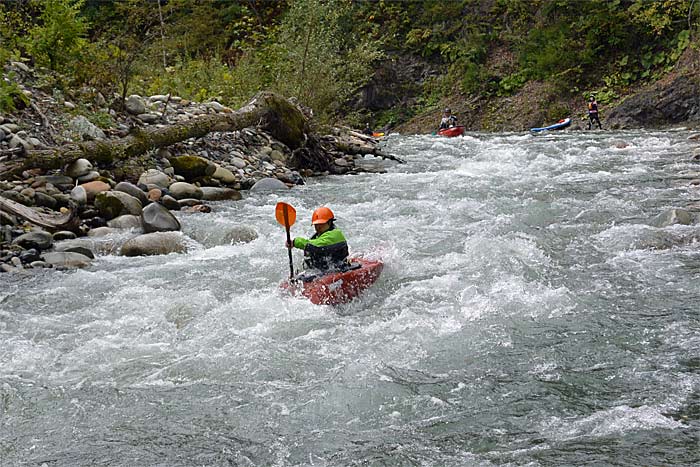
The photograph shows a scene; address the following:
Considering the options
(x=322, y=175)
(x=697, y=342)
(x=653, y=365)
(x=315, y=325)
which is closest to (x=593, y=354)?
(x=653, y=365)

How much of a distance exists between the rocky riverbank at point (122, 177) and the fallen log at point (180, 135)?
0.09m

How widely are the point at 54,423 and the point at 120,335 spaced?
52.6 inches

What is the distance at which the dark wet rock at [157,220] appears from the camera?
27.7ft

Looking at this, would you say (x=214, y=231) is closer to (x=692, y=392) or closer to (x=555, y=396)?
(x=555, y=396)

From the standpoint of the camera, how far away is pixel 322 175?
44.5 ft

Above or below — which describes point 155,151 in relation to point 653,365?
above

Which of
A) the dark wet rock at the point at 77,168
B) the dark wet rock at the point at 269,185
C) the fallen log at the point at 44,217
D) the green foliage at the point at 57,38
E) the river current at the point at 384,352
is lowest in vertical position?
the river current at the point at 384,352

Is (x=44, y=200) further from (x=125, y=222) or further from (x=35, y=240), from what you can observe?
(x=35, y=240)

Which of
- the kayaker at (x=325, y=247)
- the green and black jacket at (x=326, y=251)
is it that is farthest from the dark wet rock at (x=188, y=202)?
the green and black jacket at (x=326, y=251)

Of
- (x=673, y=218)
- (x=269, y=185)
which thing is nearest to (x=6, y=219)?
(x=269, y=185)

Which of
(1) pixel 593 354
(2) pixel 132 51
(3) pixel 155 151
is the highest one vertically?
(2) pixel 132 51

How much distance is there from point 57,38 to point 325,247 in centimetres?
784

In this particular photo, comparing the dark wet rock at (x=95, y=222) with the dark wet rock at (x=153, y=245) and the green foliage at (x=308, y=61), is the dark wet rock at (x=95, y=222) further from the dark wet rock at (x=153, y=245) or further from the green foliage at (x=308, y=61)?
the green foliage at (x=308, y=61)

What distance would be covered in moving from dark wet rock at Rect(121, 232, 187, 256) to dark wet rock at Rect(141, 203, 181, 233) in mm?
312
